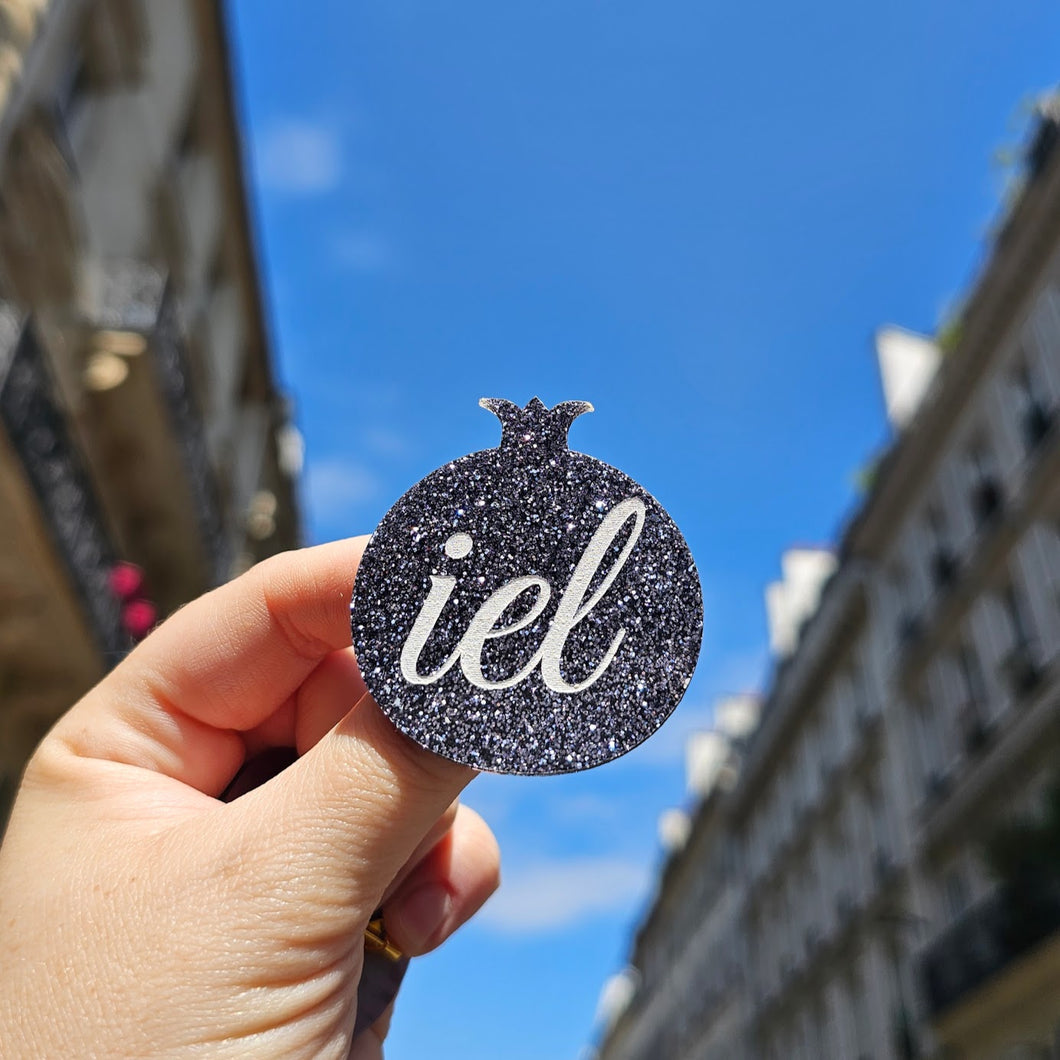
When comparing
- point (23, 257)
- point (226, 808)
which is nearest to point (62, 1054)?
point (226, 808)

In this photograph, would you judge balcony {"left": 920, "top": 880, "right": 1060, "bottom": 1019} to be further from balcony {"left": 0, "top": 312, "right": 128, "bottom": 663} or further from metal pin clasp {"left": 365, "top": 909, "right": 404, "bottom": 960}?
metal pin clasp {"left": 365, "top": 909, "right": 404, "bottom": 960}

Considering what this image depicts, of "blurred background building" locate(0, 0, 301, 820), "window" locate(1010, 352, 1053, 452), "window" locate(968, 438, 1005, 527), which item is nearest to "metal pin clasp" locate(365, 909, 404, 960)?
"blurred background building" locate(0, 0, 301, 820)

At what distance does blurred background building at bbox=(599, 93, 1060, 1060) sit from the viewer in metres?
18.9

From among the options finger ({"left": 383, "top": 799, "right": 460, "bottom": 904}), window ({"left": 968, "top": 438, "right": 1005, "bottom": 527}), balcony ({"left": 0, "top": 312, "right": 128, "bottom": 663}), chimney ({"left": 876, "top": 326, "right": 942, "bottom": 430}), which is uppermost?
chimney ({"left": 876, "top": 326, "right": 942, "bottom": 430})

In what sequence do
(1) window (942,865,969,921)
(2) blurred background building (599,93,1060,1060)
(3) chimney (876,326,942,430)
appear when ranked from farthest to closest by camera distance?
(3) chimney (876,326,942,430)
(1) window (942,865,969,921)
(2) blurred background building (599,93,1060,1060)

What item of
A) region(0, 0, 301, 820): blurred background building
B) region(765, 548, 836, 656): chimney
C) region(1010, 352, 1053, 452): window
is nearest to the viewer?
region(0, 0, 301, 820): blurred background building

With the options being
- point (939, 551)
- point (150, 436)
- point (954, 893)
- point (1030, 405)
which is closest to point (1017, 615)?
point (939, 551)

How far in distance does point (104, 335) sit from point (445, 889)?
1038 cm

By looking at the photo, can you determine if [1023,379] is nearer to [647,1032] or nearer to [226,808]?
[226,808]

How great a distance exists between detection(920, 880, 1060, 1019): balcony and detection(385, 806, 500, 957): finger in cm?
1720

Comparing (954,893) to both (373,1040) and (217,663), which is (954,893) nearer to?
(373,1040)

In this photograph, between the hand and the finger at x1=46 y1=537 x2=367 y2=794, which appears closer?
the hand

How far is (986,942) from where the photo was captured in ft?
62.6

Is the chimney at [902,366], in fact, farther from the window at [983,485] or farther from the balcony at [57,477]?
the balcony at [57,477]
